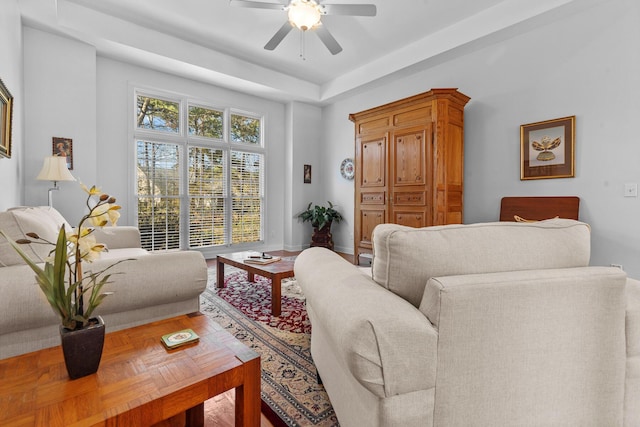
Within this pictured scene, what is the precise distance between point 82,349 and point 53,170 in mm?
3196

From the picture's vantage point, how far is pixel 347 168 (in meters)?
5.66

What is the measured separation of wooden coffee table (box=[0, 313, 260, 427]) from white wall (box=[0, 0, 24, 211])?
2.49 meters

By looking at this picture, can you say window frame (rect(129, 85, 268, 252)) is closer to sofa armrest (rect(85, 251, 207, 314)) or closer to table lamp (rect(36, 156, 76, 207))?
table lamp (rect(36, 156, 76, 207))

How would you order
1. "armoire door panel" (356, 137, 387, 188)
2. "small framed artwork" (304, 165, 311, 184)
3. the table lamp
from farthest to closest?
"small framed artwork" (304, 165, 311, 184), "armoire door panel" (356, 137, 387, 188), the table lamp

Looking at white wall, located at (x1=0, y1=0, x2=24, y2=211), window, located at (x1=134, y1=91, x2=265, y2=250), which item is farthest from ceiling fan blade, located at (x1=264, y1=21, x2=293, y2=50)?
white wall, located at (x1=0, y1=0, x2=24, y2=211)

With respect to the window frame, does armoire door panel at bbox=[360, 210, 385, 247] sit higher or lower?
lower

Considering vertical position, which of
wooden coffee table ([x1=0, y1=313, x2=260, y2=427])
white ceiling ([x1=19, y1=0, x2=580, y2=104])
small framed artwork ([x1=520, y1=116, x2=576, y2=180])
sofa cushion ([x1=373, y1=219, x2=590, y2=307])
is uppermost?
white ceiling ([x1=19, y1=0, x2=580, y2=104])

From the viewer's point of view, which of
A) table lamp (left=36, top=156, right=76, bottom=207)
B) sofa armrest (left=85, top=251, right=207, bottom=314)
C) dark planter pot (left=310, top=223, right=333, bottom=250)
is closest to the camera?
sofa armrest (left=85, top=251, right=207, bottom=314)

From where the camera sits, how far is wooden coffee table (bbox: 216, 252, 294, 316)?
257 cm

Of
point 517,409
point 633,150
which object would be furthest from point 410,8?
point 517,409

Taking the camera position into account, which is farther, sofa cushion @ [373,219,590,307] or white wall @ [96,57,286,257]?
white wall @ [96,57,286,257]

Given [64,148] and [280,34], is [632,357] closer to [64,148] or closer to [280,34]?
[280,34]

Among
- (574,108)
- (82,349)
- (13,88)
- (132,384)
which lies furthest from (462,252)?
(13,88)

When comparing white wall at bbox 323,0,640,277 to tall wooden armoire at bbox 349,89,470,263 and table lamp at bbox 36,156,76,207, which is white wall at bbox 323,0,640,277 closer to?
tall wooden armoire at bbox 349,89,470,263
